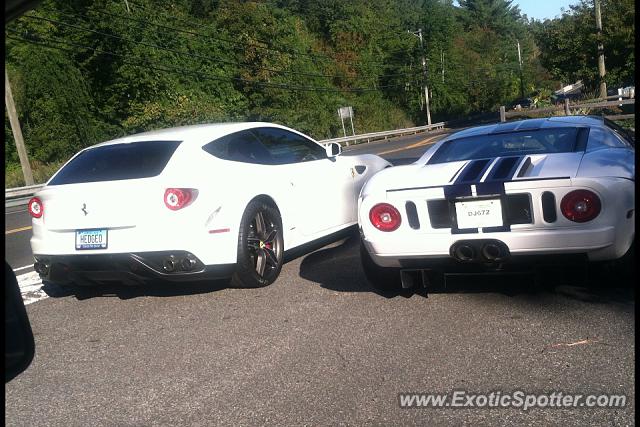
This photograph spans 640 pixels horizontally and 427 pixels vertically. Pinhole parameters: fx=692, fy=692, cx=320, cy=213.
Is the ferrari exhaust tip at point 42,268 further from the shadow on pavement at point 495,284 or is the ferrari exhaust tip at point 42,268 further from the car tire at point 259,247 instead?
the shadow on pavement at point 495,284

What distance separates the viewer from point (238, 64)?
175 feet

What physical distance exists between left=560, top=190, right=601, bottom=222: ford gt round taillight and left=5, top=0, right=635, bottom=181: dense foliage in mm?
29134

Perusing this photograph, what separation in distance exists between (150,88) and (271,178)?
39853 millimetres

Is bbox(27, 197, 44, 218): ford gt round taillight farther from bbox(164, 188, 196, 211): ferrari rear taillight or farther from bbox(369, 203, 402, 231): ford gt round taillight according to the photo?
bbox(369, 203, 402, 231): ford gt round taillight

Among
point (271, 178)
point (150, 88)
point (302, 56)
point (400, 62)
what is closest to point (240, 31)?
point (302, 56)

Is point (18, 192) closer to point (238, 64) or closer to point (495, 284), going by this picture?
point (495, 284)

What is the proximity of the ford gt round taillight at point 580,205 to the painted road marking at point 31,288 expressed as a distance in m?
4.41

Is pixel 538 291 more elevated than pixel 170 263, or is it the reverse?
pixel 170 263

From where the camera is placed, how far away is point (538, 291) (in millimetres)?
5031

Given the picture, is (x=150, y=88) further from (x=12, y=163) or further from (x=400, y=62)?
(x=400, y=62)

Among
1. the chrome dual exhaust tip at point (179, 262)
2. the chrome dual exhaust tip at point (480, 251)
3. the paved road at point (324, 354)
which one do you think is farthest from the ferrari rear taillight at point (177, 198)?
the chrome dual exhaust tip at point (480, 251)


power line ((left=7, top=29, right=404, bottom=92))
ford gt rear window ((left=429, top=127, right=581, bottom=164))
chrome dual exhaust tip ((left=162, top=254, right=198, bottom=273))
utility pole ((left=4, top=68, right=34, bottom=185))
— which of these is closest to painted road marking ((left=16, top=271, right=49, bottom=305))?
chrome dual exhaust tip ((left=162, top=254, right=198, bottom=273))

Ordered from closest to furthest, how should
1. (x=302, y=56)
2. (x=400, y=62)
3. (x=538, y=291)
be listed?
(x=538, y=291) < (x=302, y=56) < (x=400, y=62)

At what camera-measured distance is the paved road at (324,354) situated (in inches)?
134
